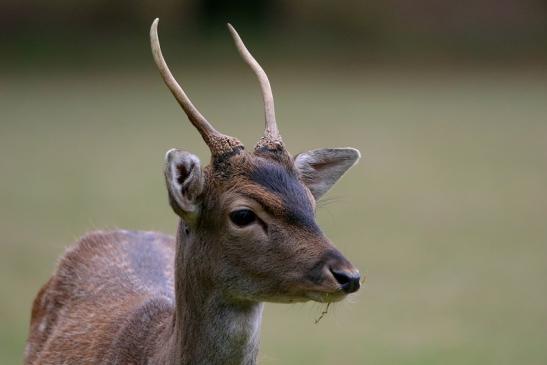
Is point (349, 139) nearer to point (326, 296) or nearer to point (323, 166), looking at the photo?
point (323, 166)

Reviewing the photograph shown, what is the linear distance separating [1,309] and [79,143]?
35.2 feet

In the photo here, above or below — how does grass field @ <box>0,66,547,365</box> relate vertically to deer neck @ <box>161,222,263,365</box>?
above

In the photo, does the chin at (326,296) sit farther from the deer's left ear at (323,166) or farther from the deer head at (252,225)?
the deer's left ear at (323,166)

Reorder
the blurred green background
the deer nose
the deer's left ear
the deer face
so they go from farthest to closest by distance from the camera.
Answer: the blurred green background, the deer's left ear, the deer face, the deer nose

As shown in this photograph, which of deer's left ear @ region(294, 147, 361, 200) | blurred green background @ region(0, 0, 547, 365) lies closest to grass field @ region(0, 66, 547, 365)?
blurred green background @ region(0, 0, 547, 365)

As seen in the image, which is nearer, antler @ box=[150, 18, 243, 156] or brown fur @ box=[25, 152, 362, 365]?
brown fur @ box=[25, 152, 362, 365]

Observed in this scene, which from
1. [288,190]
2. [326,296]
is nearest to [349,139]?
[288,190]

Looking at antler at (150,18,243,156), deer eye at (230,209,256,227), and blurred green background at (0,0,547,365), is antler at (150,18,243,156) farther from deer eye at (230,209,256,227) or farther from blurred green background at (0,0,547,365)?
blurred green background at (0,0,547,365)

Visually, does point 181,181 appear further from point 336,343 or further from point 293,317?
point 293,317

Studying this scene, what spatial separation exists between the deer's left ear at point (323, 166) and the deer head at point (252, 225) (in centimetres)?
30

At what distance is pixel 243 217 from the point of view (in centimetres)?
557

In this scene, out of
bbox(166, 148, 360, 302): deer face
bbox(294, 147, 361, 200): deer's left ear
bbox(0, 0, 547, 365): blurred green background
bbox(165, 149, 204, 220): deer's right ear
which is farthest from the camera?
bbox(0, 0, 547, 365): blurred green background

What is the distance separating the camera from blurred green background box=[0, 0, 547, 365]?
13.0 meters

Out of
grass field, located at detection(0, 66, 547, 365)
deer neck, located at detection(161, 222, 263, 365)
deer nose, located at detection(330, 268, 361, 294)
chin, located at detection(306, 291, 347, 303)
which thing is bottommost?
deer neck, located at detection(161, 222, 263, 365)
